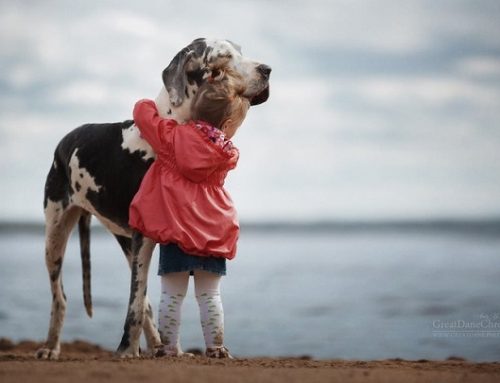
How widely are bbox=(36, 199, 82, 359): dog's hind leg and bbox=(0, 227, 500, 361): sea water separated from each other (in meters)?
2.88

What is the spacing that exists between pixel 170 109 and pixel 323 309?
26.2ft

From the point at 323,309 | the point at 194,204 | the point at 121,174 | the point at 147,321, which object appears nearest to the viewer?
the point at 194,204

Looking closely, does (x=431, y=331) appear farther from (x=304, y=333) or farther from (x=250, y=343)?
(x=250, y=343)

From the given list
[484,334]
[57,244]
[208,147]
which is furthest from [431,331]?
[208,147]

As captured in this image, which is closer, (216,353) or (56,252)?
(216,353)

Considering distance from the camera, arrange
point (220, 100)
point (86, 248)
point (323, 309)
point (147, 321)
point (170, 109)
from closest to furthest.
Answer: point (220, 100) → point (170, 109) → point (147, 321) → point (86, 248) → point (323, 309)

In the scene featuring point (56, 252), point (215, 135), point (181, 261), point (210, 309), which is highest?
point (215, 135)

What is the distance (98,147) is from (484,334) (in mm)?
6392

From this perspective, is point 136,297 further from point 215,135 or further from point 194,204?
point 215,135

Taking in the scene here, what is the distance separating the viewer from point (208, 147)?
579 centimetres

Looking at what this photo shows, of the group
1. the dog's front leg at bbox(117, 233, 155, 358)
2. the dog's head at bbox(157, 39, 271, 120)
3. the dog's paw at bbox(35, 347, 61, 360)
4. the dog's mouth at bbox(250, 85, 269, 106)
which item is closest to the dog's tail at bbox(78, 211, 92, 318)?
the dog's paw at bbox(35, 347, 61, 360)

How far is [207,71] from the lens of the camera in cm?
598

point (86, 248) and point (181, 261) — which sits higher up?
point (86, 248)

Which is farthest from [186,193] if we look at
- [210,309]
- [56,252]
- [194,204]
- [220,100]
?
[56,252]
